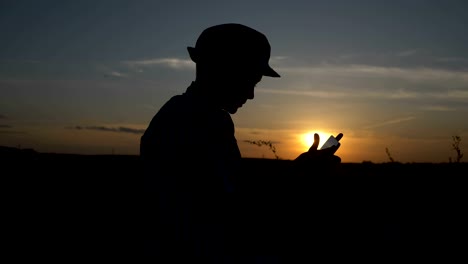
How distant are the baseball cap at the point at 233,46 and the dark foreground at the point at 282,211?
1.83ft

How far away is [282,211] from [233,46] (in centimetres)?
75

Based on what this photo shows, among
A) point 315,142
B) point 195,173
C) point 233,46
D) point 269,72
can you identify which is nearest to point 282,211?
point 315,142

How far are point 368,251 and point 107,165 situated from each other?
22.7 feet

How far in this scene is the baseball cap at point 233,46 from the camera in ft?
7.28

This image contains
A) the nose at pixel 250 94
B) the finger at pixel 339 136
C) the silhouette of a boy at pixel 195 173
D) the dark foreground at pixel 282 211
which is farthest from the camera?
the finger at pixel 339 136

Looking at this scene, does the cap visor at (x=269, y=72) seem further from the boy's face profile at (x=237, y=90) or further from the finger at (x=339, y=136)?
the finger at (x=339, y=136)

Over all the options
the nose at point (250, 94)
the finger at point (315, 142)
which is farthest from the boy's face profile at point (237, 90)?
the finger at point (315, 142)

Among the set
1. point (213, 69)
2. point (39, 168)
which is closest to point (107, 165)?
point (39, 168)

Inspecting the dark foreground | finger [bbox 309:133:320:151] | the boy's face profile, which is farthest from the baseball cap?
the dark foreground

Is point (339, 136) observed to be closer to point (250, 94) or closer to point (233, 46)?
point (250, 94)

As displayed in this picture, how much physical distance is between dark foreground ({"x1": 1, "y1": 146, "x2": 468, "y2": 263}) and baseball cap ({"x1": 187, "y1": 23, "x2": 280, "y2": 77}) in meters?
0.56

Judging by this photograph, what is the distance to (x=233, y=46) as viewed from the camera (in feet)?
7.29

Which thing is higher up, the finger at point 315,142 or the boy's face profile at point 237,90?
the boy's face profile at point 237,90

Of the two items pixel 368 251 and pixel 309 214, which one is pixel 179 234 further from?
pixel 368 251
